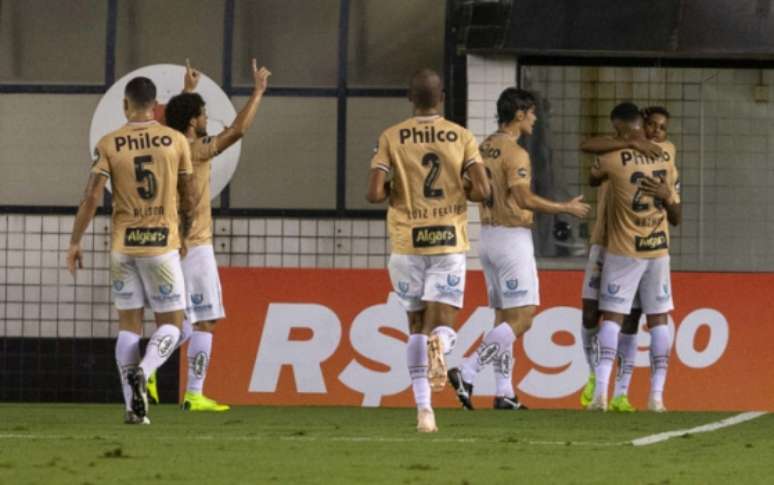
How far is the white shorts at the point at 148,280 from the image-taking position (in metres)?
12.6

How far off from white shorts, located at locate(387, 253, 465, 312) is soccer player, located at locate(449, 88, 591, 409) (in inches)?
111

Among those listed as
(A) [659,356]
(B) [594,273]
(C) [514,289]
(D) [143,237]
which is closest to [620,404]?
(A) [659,356]

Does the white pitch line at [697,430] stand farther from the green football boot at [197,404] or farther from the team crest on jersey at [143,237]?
the green football boot at [197,404]

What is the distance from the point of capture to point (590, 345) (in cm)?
1545

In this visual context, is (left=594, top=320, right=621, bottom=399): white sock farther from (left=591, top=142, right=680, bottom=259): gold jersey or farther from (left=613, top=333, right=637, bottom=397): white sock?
(left=591, top=142, right=680, bottom=259): gold jersey

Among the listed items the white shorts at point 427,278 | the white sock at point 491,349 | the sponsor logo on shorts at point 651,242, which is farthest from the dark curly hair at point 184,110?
the sponsor logo on shorts at point 651,242

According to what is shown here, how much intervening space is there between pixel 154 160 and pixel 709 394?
230 inches

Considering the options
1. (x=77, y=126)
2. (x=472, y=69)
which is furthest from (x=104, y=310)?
(x=472, y=69)

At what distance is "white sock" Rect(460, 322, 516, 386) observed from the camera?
14797 millimetres

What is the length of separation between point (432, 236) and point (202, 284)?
317 cm

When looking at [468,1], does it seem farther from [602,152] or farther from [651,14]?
[602,152]

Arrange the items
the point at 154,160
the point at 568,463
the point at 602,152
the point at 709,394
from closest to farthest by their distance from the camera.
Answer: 1. the point at 568,463
2. the point at 154,160
3. the point at 602,152
4. the point at 709,394

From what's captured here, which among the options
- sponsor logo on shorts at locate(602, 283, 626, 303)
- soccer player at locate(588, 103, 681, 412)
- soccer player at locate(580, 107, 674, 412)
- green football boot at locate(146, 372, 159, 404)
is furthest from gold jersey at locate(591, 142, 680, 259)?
green football boot at locate(146, 372, 159, 404)

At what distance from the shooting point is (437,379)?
36.5 ft
